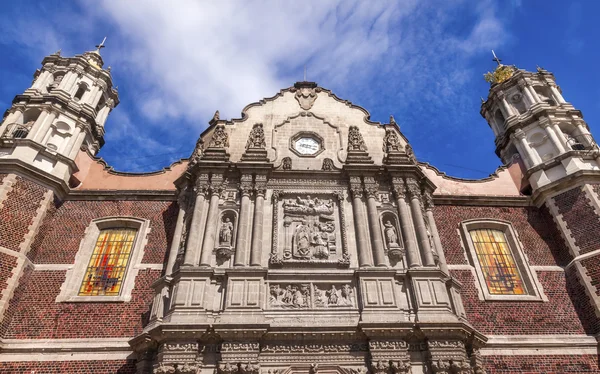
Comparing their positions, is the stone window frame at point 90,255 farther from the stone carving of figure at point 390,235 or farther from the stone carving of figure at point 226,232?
the stone carving of figure at point 390,235

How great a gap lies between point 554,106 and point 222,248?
58.2 feet

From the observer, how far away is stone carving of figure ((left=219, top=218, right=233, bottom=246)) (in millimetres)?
14586

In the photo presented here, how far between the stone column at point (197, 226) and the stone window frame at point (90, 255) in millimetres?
2781

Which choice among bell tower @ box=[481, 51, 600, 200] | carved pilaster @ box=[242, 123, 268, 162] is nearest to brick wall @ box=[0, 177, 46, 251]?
carved pilaster @ box=[242, 123, 268, 162]

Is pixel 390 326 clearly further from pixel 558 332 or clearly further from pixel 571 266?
pixel 571 266

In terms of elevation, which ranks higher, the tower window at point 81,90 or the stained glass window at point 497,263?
the tower window at point 81,90

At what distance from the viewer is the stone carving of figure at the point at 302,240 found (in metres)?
14.3

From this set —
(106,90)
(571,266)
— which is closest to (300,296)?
(571,266)

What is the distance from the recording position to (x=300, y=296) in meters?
13.2

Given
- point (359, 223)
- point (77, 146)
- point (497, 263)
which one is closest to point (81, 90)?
point (77, 146)

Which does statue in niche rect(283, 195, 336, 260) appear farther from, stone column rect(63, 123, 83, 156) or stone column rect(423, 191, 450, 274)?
stone column rect(63, 123, 83, 156)

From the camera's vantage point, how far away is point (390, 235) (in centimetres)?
1501

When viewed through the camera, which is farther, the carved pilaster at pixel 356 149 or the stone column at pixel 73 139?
the stone column at pixel 73 139

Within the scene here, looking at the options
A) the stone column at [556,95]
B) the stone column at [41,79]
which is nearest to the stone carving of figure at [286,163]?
the stone column at [41,79]
